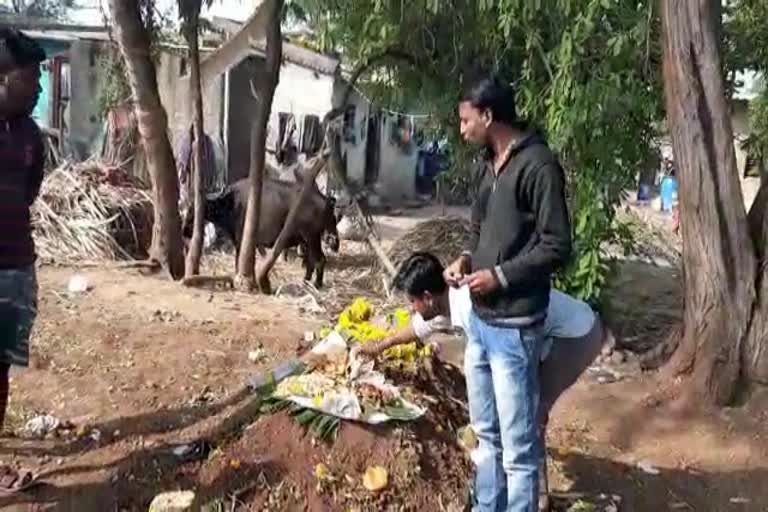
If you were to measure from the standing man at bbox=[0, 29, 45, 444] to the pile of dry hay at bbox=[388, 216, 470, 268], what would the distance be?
6287mm

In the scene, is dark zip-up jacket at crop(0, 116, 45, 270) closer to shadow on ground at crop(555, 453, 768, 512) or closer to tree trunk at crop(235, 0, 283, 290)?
shadow on ground at crop(555, 453, 768, 512)

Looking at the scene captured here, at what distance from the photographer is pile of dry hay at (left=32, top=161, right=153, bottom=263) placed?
1000 centimetres

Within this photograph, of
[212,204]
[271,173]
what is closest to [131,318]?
[212,204]

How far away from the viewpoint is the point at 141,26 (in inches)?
318

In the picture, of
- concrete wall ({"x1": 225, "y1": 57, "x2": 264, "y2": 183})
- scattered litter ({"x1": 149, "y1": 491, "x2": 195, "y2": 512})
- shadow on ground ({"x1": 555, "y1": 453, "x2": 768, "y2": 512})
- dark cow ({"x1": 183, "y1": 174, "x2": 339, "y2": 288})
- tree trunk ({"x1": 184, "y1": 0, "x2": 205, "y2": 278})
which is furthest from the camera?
concrete wall ({"x1": 225, "y1": 57, "x2": 264, "y2": 183})

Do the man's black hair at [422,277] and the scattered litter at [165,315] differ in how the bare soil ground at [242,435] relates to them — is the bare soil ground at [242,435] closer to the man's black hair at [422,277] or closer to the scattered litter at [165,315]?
the scattered litter at [165,315]

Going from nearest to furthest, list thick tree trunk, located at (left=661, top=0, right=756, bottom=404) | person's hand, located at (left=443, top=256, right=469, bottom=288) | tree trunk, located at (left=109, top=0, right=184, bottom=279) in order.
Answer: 1. person's hand, located at (left=443, top=256, right=469, bottom=288)
2. thick tree trunk, located at (left=661, top=0, right=756, bottom=404)
3. tree trunk, located at (left=109, top=0, right=184, bottom=279)

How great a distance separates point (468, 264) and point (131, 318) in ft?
11.0

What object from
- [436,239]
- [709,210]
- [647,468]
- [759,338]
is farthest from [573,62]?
[436,239]

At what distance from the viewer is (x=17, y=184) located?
385 cm

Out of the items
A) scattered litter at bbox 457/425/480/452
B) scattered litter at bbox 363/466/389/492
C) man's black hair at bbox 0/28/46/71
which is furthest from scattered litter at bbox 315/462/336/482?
man's black hair at bbox 0/28/46/71

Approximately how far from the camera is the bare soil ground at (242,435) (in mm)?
4375

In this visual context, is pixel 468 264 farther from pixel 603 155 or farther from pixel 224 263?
pixel 224 263

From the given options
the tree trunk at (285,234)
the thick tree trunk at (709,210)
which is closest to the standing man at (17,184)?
the thick tree trunk at (709,210)
